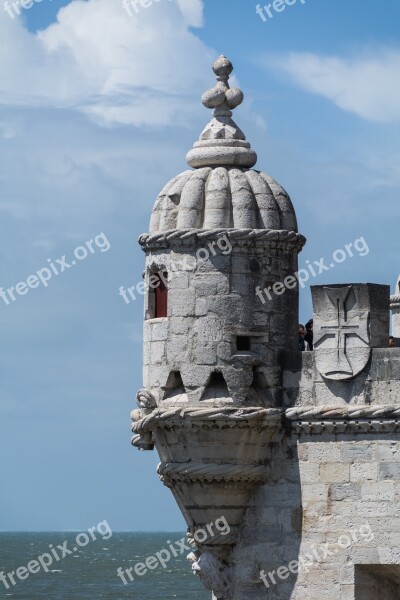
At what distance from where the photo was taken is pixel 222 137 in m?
27.5

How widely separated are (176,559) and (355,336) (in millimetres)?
98481

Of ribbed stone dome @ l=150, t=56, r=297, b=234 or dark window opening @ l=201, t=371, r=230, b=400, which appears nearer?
dark window opening @ l=201, t=371, r=230, b=400

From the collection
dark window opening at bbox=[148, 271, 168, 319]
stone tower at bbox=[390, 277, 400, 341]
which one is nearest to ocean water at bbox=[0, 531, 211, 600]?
stone tower at bbox=[390, 277, 400, 341]

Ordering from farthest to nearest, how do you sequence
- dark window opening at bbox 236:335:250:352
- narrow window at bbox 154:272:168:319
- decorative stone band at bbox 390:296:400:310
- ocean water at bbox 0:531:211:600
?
1. ocean water at bbox 0:531:211:600
2. decorative stone band at bbox 390:296:400:310
3. narrow window at bbox 154:272:168:319
4. dark window opening at bbox 236:335:250:352

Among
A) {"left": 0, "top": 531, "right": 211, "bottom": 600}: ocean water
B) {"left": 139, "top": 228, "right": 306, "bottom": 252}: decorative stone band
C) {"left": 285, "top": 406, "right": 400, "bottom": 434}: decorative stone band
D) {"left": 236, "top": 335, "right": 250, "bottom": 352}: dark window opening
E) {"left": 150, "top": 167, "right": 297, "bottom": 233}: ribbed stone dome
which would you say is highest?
{"left": 150, "top": 167, "right": 297, "bottom": 233}: ribbed stone dome

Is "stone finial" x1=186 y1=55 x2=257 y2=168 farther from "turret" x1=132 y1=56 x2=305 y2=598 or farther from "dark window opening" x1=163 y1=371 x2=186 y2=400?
"dark window opening" x1=163 y1=371 x2=186 y2=400

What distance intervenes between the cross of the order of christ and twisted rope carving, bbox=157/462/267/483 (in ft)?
5.55

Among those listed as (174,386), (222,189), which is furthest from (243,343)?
(222,189)

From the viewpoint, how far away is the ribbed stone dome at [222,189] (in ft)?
87.9

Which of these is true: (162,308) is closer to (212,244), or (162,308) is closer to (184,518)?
(212,244)

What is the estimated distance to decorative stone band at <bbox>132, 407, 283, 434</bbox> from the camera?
86.1 feet

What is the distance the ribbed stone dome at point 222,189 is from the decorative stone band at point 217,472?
10.7 feet

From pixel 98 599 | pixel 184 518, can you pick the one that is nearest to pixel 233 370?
pixel 184 518

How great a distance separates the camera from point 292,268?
27203mm
